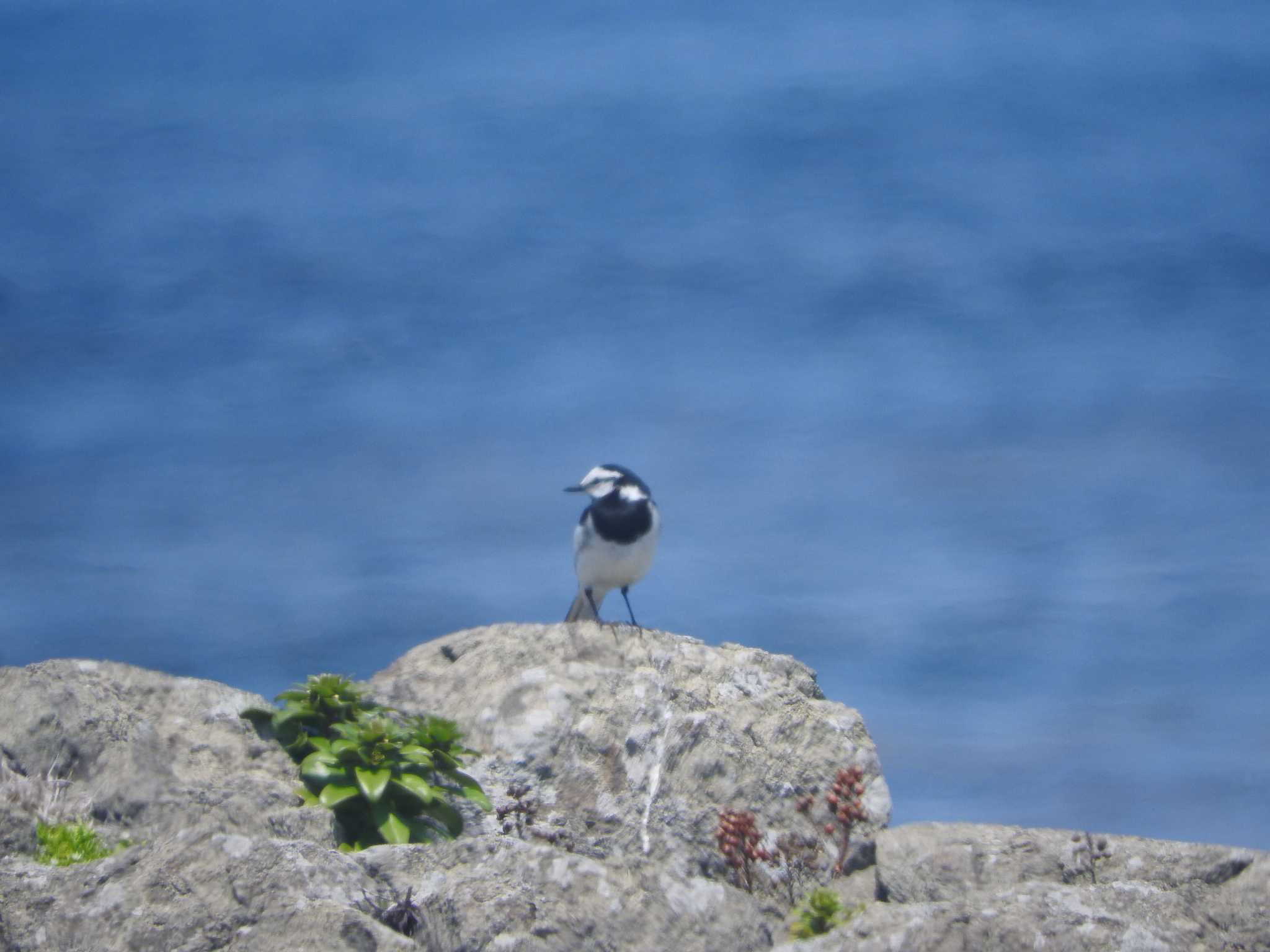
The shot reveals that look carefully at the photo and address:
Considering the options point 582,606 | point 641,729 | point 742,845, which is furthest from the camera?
point 582,606

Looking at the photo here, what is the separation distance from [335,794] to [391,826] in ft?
1.49

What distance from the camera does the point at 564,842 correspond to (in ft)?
29.3

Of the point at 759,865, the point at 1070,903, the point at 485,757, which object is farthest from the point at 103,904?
the point at 1070,903

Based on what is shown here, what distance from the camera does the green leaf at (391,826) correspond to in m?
8.81

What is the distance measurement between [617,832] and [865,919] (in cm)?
283

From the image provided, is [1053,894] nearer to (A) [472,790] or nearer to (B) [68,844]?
(A) [472,790]

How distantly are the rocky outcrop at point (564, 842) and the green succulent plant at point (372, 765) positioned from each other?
0.69ft

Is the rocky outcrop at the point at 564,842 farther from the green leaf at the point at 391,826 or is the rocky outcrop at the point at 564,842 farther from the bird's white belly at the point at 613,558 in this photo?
the bird's white belly at the point at 613,558

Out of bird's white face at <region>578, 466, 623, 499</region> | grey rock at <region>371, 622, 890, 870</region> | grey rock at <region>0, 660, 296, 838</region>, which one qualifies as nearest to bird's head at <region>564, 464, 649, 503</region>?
bird's white face at <region>578, 466, 623, 499</region>

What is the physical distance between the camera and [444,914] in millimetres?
6816

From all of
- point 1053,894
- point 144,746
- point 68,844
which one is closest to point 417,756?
point 144,746

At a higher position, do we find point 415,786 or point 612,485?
point 612,485

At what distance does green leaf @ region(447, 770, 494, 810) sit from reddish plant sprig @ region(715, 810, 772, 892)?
62.1 inches

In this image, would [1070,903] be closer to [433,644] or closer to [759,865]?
[759,865]
